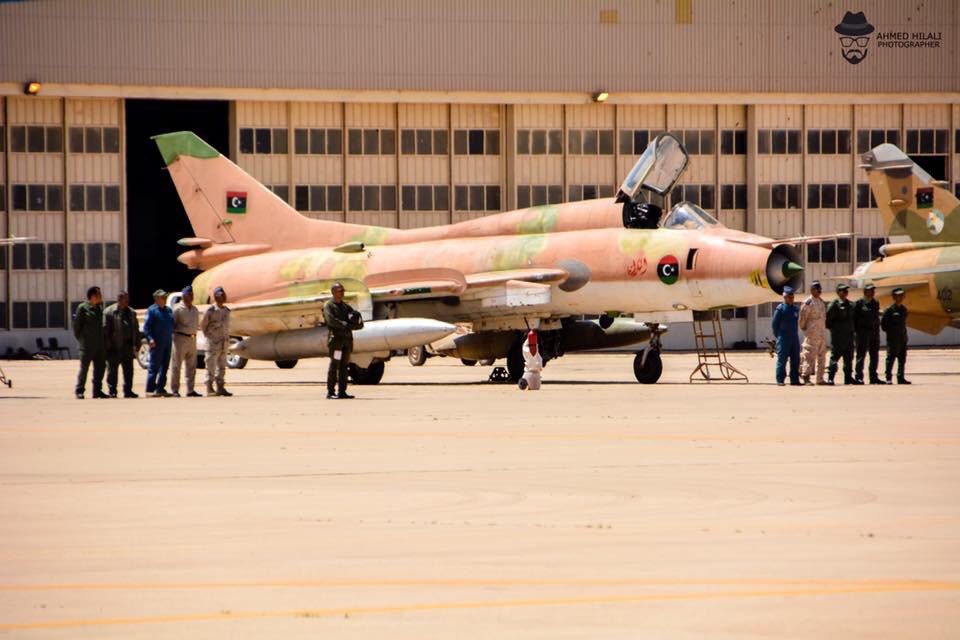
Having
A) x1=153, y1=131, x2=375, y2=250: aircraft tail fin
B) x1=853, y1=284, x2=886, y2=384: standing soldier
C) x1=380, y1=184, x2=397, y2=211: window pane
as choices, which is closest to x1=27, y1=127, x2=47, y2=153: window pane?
x1=380, y1=184, x2=397, y2=211: window pane

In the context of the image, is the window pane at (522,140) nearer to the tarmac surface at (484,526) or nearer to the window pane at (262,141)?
the window pane at (262,141)

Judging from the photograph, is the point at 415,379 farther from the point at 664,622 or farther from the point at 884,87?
the point at 884,87

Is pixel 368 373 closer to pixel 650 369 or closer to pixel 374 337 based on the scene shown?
pixel 374 337

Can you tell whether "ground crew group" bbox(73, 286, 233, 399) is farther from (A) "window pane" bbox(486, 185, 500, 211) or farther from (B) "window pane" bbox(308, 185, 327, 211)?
(A) "window pane" bbox(486, 185, 500, 211)

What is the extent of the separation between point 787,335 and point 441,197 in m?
32.4

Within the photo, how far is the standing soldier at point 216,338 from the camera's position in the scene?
76.5 ft

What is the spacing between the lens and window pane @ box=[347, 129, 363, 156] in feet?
182

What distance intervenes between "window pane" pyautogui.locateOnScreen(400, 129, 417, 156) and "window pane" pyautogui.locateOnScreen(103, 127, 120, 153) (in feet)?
33.0

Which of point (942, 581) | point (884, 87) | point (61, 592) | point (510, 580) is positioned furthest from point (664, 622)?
Answer: point (884, 87)

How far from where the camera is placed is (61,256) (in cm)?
5381

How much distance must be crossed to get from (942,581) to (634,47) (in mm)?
50331

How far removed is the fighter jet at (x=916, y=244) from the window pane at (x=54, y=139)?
96.5 ft

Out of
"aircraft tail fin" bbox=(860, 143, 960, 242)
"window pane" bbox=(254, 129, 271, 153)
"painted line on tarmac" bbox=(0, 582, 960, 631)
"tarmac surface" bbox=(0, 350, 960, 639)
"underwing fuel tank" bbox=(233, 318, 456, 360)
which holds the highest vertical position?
"window pane" bbox=(254, 129, 271, 153)

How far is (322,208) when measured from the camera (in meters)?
54.9
